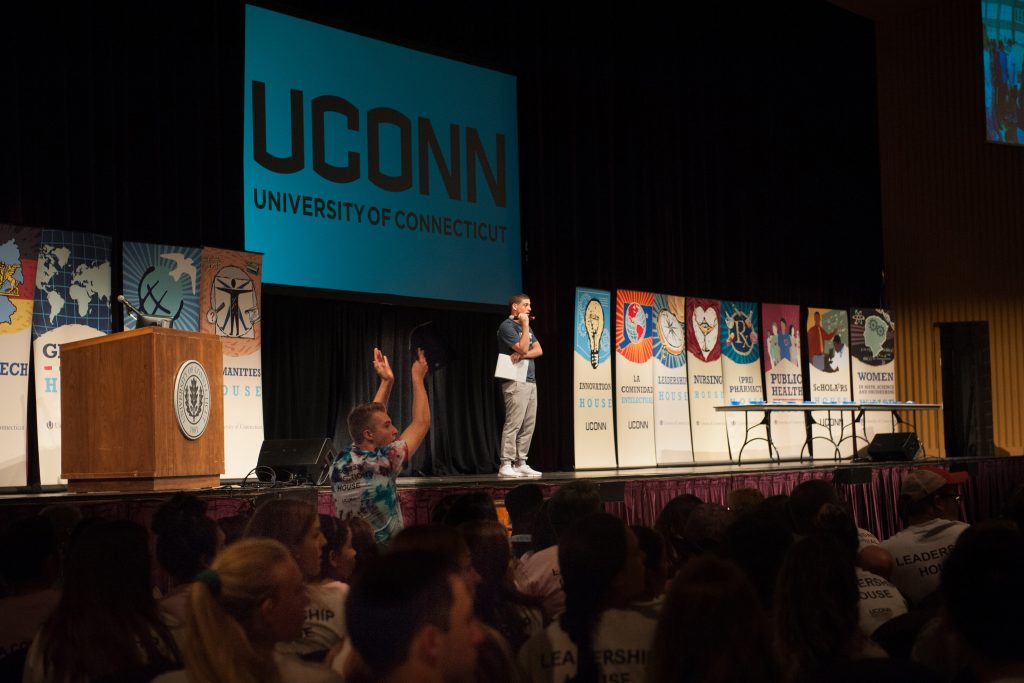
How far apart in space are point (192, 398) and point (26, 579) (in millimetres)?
2440

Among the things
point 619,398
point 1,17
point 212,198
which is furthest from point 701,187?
point 1,17

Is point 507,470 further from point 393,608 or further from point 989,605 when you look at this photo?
point 393,608

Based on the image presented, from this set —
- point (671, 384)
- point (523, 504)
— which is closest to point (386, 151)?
point (671, 384)

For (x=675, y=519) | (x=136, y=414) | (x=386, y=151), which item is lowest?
(x=675, y=519)

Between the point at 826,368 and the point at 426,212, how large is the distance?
17.5 feet

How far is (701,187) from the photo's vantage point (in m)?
12.2

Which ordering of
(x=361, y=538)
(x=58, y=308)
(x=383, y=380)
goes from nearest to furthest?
(x=361, y=538) < (x=383, y=380) < (x=58, y=308)

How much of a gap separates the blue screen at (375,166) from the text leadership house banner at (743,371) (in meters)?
2.68

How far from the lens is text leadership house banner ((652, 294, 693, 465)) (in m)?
10.5

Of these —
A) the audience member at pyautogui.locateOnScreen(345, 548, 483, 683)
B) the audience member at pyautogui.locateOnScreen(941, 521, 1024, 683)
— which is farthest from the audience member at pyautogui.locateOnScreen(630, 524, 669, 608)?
the audience member at pyautogui.locateOnScreen(345, 548, 483, 683)

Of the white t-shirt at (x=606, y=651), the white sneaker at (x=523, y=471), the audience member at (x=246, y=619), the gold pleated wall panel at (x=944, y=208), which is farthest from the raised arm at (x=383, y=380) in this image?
the gold pleated wall panel at (x=944, y=208)

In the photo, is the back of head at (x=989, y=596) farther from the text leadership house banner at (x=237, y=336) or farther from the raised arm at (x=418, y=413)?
the text leadership house banner at (x=237, y=336)

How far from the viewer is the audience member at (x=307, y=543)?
8.20 feet

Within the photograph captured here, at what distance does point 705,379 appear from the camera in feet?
36.1
